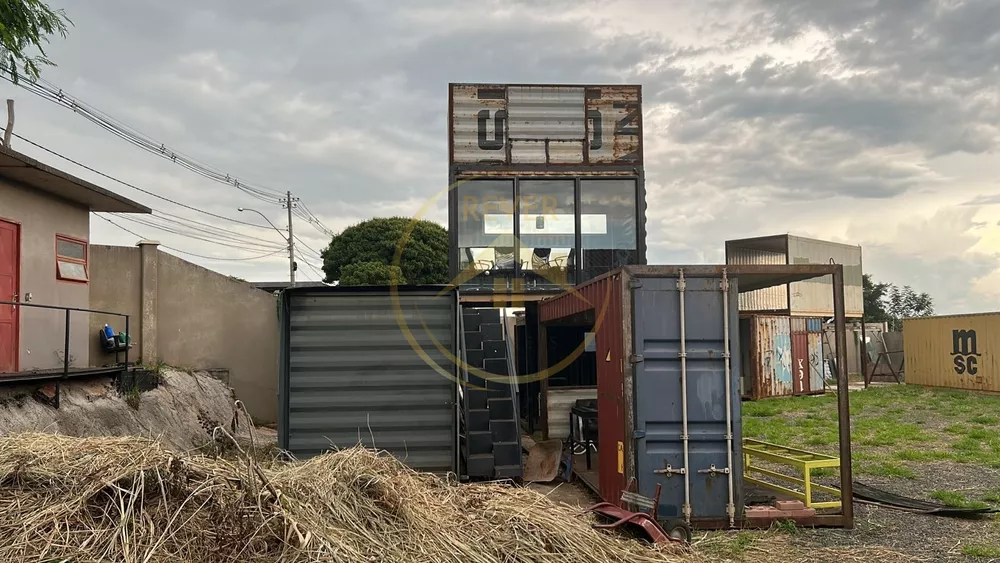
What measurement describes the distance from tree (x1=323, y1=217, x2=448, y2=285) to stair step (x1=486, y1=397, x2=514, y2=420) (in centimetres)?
2417

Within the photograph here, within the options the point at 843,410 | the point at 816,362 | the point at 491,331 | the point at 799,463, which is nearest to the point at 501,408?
the point at 491,331

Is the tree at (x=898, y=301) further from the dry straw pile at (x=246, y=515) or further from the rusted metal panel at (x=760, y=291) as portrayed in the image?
the dry straw pile at (x=246, y=515)

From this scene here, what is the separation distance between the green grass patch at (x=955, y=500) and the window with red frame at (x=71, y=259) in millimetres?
12374

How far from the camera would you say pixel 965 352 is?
20.2 meters

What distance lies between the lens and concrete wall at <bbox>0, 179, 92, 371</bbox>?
9.99 meters

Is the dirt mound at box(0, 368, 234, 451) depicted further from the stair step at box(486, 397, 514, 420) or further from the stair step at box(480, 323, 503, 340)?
the stair step at box(480, 323, 503, 340)

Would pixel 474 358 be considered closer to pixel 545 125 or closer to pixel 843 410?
pixel 545 125

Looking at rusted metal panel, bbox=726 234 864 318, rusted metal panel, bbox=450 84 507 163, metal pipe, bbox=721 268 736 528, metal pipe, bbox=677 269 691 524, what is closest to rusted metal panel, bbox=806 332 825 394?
rusted metal panel, bbox=726 234 864 318

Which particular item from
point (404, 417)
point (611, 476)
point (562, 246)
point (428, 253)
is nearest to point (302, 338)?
point (404, 417)

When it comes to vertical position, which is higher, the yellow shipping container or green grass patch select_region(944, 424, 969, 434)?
the yellow shipping container

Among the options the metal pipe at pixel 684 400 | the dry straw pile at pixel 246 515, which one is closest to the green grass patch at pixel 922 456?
the metal pipe at pixel 684 400

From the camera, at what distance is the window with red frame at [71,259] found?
11.0 m

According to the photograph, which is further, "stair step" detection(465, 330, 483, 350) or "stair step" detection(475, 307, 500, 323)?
"stair step" detection(475, 307, 500, 323)

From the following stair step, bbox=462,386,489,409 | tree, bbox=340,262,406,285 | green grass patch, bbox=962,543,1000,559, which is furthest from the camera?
tree, bbox=340,262,406,285
